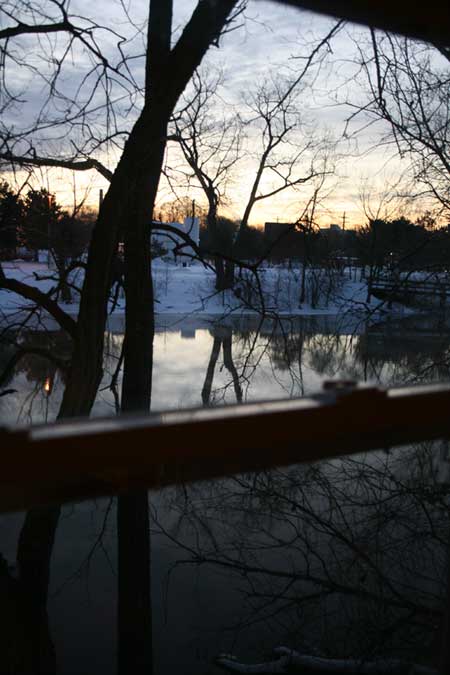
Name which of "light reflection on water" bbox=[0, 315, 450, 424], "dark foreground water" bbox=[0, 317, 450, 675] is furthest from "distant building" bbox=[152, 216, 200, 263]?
"dark foreground water" bbox=[0, 317, 450, 675]

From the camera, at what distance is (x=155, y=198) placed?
4918 millimetres

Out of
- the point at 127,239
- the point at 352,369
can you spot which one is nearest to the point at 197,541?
the point at 127,239

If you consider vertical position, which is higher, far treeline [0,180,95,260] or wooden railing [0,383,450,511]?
far treeline [0,180,95,260]

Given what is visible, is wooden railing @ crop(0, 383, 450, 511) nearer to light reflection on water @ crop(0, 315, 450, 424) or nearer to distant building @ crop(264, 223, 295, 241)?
distant building @ crop(264, 223, 295, 241)

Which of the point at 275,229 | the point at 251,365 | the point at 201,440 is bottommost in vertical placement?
the point at 251,365

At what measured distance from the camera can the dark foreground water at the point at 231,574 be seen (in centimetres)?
395

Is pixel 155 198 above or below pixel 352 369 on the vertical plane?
above

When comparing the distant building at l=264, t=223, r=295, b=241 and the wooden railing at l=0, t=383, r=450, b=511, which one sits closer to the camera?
the wooden railing at l=0, t=383, r=450, b=511

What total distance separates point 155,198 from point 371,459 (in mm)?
3959

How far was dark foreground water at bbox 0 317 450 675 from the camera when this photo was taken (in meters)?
3.95

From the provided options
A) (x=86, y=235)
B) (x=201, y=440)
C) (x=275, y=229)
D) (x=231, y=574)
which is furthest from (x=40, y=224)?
(x=201, y=440)

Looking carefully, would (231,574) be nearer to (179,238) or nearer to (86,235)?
(86,235)

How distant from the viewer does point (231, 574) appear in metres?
5.07

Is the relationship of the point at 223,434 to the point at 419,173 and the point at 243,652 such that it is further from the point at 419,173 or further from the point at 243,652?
the point at 419,173
